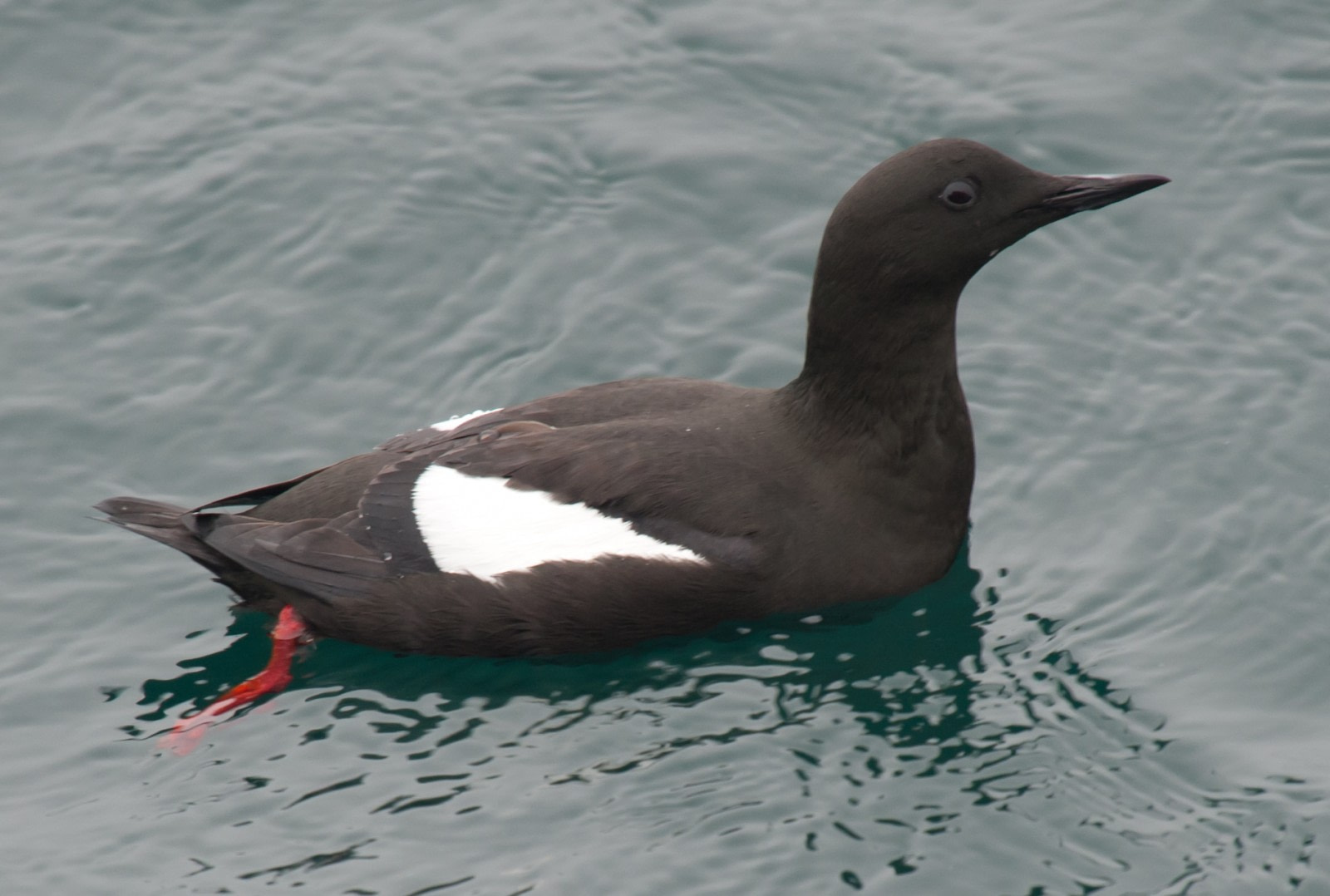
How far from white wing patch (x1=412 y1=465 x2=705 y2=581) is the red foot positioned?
0.63 metres

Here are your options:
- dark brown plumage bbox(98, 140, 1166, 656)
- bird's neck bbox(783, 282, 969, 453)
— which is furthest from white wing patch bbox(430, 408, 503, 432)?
bird's neck bbox(783, 282, 969, 453)

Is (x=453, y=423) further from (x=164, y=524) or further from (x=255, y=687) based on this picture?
(x=255, y=687)

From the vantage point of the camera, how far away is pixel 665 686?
6.48m

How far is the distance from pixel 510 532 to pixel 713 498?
74cm

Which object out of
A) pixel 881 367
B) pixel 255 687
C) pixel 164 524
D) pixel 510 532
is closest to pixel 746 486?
pixel 881 367

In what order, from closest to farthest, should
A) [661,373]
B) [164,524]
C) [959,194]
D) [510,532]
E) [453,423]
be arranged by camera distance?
[959,194] < [510,532] < [164,524] < [453,423] < [661,373]

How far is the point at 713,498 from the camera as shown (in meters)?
6.60

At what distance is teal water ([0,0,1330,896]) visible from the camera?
5875 millimetres

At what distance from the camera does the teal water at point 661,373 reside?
19.3 ft

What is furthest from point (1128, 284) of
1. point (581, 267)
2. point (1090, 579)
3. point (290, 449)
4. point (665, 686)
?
point (290, 449)

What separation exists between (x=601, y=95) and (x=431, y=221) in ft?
3.98

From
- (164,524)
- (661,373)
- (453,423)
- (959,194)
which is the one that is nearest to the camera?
(959,194)

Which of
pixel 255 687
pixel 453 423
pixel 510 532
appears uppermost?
pixel 453 423

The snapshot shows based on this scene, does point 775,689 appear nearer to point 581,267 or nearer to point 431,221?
point 581,267
